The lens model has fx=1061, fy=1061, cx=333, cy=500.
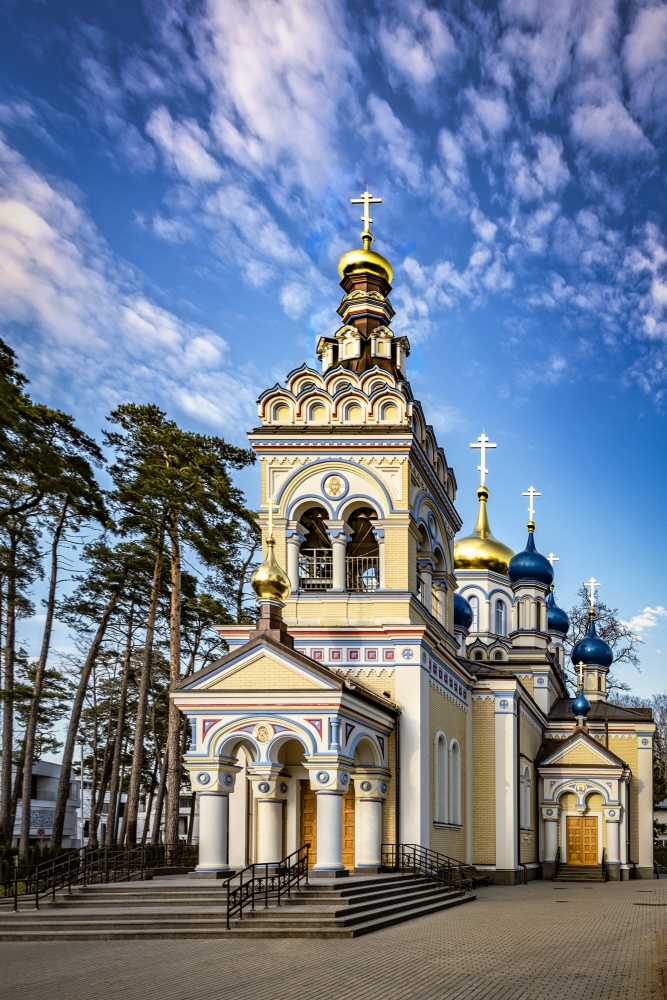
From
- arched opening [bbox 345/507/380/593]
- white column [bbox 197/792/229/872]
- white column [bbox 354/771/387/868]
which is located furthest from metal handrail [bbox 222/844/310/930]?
arched opening [bbox 345/507/380/593]

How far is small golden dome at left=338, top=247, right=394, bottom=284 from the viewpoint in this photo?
24688mm

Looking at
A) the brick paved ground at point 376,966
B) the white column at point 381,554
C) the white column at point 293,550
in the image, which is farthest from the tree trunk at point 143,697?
the brick paved ground at point 376,966

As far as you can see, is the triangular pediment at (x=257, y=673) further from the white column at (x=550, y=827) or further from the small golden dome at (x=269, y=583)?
the white column at (x=550, y=827)

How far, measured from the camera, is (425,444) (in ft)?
76.7

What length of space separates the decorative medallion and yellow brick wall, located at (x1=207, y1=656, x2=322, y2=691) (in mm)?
5385

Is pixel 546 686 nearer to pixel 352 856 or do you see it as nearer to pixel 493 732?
pixel 493 732

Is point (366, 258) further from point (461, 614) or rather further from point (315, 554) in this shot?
point (461, 614)

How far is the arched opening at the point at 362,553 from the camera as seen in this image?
2208 cm

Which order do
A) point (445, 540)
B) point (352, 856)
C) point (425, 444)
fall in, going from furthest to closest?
point (445, 540), point (425, 444), point (352, 856)

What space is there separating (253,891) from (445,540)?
41.3 feet

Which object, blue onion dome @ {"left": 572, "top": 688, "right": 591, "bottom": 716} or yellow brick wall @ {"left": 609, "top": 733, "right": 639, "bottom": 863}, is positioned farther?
blue onion dome @ {"left": 572, "top": 688, "right": 591, "bottom": 716}

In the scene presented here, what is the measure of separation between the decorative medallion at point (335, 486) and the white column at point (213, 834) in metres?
6.94

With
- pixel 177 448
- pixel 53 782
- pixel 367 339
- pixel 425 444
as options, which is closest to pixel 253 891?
pixel 425 444

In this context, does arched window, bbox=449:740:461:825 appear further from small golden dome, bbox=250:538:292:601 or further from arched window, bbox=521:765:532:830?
small golden dome, bbox=250:538:292:601
